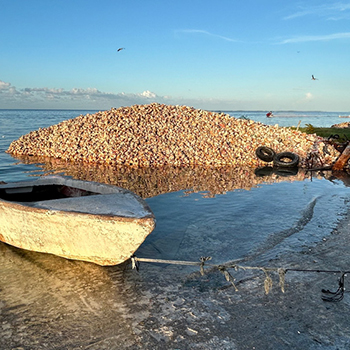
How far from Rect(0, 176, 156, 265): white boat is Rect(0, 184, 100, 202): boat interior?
161 cm

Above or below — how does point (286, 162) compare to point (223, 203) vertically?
above

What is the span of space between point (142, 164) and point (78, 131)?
20.8ft

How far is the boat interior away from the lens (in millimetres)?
7344

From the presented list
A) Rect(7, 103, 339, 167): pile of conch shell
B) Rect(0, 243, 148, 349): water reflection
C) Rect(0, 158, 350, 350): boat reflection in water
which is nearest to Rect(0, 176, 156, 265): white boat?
Rect(0, 243, 148, 349): water reflection

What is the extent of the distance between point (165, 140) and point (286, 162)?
6378 mm

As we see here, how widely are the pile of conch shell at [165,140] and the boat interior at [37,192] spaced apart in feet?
26.1

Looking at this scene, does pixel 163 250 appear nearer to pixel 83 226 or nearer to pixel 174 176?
pixel 83 226

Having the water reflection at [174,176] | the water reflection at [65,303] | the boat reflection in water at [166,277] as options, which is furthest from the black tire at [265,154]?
the water reflection at [65,303]

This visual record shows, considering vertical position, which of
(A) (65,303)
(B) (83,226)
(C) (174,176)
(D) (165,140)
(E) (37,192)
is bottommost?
(A) (65,303)

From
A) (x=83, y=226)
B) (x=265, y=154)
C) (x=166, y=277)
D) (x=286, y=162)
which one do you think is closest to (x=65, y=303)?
(x=83, y=226)

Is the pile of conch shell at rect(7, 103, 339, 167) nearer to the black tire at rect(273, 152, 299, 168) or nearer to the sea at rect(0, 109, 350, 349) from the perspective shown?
the black tire at rect(273, 152, 299, 168)

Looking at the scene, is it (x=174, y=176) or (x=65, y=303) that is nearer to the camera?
(x=65, y=303)

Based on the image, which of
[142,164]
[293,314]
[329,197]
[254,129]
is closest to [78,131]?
[142,164]

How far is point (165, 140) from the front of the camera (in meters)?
17.5
